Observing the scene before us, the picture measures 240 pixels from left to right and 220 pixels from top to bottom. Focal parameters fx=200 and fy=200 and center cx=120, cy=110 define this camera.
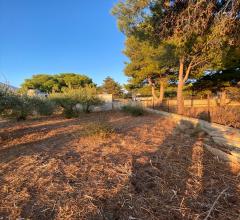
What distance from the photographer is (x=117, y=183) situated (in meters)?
2.74

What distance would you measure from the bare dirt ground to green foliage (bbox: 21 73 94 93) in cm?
2911

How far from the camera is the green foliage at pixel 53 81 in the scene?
32653 millimetres

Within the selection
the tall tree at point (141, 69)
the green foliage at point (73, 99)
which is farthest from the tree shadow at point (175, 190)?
the tall tree at point (141, 69)

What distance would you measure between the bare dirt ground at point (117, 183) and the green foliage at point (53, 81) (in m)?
29.1

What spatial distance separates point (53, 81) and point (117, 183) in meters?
33.8

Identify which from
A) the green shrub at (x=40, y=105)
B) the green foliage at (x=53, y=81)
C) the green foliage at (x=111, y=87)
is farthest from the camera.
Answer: the green foliage at (x=111, y=87)

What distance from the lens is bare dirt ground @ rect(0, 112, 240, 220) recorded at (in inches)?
84.5

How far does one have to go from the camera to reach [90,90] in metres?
14.2

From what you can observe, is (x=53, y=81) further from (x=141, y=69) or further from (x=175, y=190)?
(x=175, y=190)

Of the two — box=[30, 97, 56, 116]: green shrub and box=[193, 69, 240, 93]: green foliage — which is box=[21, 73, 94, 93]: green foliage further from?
box=[30, 97, 56, 116]: green shrub

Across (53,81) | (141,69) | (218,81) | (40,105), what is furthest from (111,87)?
(40,105)

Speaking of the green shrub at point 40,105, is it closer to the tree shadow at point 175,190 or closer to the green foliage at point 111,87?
the tree shadow at point 175,190

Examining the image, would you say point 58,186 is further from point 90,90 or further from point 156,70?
point 156,70

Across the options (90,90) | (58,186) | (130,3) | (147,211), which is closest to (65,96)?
(90,90)
